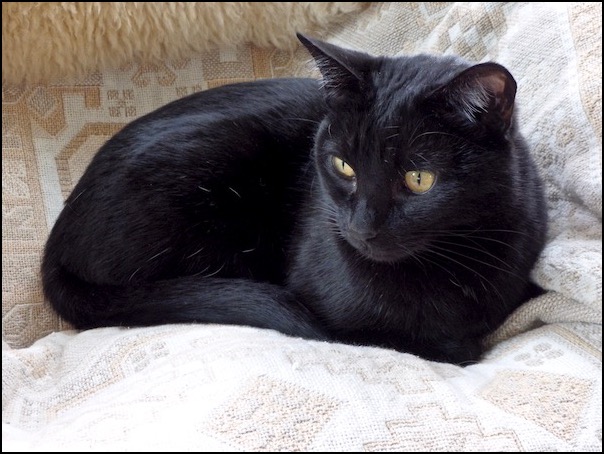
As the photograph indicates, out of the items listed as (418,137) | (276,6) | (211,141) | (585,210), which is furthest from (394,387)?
(276,6)

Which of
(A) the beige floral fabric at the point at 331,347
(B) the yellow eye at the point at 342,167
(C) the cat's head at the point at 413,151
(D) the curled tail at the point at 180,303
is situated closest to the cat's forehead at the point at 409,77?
(C) the cat's head at the point at 413,151

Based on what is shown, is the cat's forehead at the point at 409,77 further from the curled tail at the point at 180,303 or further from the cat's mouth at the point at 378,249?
the curled tail at the point at 180,303

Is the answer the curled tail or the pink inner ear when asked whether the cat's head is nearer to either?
the pink inner ear

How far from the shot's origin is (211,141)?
4.27ft

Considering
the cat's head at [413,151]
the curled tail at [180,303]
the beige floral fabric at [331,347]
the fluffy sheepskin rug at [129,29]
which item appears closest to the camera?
the beige floral fabric at [331,347]

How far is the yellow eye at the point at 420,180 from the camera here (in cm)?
96

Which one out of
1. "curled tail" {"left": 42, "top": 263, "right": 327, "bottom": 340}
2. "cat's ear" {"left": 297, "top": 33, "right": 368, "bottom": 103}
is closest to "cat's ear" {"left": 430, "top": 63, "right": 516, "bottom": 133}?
"cat's ear" {"left": 297, "top": 33, "right": 368, "bottom": 103}

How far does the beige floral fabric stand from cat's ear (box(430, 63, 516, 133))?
0.83 feet

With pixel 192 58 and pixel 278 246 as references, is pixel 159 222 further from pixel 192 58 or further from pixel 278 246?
pixel 192 58

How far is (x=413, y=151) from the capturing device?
0.95 meters

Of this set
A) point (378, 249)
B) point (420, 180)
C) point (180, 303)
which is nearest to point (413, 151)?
point (420, 180)

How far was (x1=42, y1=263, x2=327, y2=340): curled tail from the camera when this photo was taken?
3.68 feet

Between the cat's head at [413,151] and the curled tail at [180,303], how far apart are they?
19 cm

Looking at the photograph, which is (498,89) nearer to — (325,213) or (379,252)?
(379,252)
